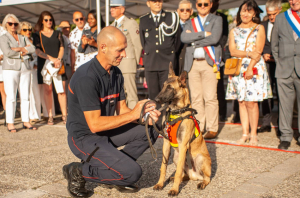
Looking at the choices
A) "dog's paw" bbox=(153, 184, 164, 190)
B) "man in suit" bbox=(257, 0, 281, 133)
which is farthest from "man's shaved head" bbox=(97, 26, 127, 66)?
"man in suit" bbox=(257, 0, 281, 133)

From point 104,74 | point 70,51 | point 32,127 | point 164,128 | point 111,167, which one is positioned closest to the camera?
point 111,167

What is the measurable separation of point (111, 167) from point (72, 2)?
6579 mm

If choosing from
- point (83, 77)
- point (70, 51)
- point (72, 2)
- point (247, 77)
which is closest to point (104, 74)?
point (83, 77)

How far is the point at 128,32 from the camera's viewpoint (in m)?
6.77

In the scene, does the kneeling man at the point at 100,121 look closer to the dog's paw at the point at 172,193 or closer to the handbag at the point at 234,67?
the dog's paw at the point at 172,193

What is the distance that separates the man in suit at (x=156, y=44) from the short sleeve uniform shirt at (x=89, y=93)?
294 centimetres

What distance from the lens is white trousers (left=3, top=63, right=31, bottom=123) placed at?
22.5 feet

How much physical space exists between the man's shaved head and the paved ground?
1.50 metres

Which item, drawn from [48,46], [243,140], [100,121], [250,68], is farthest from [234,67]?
[48,46]

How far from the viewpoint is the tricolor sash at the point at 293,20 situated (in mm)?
5094

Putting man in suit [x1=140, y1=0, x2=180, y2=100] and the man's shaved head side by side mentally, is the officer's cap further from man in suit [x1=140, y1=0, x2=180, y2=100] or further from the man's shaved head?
the man's shaved head

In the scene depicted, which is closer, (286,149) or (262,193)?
(262,193)

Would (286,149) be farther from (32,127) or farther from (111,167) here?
(32,127)

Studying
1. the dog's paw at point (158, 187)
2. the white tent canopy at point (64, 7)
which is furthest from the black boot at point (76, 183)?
the white tent canopy at point (64, 7)
